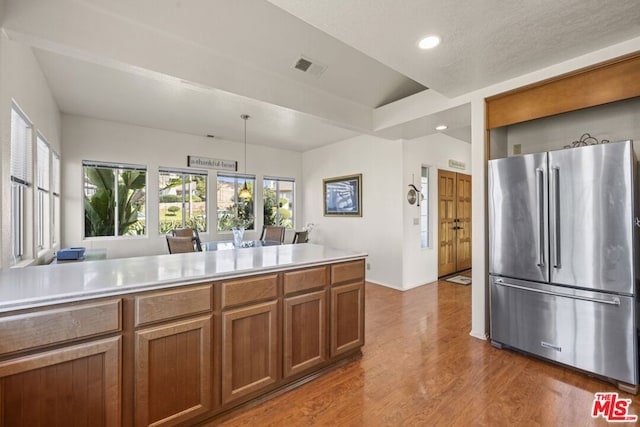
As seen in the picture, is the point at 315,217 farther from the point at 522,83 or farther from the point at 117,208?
the point at 522,83

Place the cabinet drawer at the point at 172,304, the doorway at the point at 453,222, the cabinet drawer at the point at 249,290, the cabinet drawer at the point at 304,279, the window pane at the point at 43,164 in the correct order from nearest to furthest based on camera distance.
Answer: the cabinet drawer at the point at 172,304 → the cabinet drawer at the point at 249,290 → the cabinet drawer at the point at 304,279 → the window pane at the point at 43,164 → the doorway at the point at 453,222

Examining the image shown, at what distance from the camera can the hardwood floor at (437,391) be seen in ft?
6.03

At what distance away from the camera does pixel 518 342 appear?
8.61 ft

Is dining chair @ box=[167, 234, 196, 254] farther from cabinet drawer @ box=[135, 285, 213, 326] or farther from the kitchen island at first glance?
cabinet drawer @ box=[135, 285, 213, 326]

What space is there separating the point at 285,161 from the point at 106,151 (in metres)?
3.38

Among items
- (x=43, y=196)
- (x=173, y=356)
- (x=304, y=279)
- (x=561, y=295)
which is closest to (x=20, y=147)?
(x=43, y=196)

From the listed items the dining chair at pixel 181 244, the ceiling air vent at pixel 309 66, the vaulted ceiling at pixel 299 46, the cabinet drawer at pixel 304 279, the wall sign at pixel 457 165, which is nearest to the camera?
the vaulted ceiling at pixel 299 46

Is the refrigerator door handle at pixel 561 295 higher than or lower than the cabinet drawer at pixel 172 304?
lower

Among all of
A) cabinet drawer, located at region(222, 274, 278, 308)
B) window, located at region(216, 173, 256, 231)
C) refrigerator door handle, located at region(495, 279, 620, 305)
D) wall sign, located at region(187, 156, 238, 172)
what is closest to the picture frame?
window, located at region(216, 173, 256, 231)

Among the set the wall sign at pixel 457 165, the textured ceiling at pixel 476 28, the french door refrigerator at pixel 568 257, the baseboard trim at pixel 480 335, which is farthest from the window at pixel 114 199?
the wall sign at pixel 457 165

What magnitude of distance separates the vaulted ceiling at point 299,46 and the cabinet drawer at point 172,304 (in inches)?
71.1

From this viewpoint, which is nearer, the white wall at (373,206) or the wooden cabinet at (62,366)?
the wooden cabinet at (62,366)

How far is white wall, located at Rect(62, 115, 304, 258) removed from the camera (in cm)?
444

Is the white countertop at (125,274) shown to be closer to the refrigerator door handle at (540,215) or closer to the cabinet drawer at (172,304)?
the cabinet drawer at (172,304)
